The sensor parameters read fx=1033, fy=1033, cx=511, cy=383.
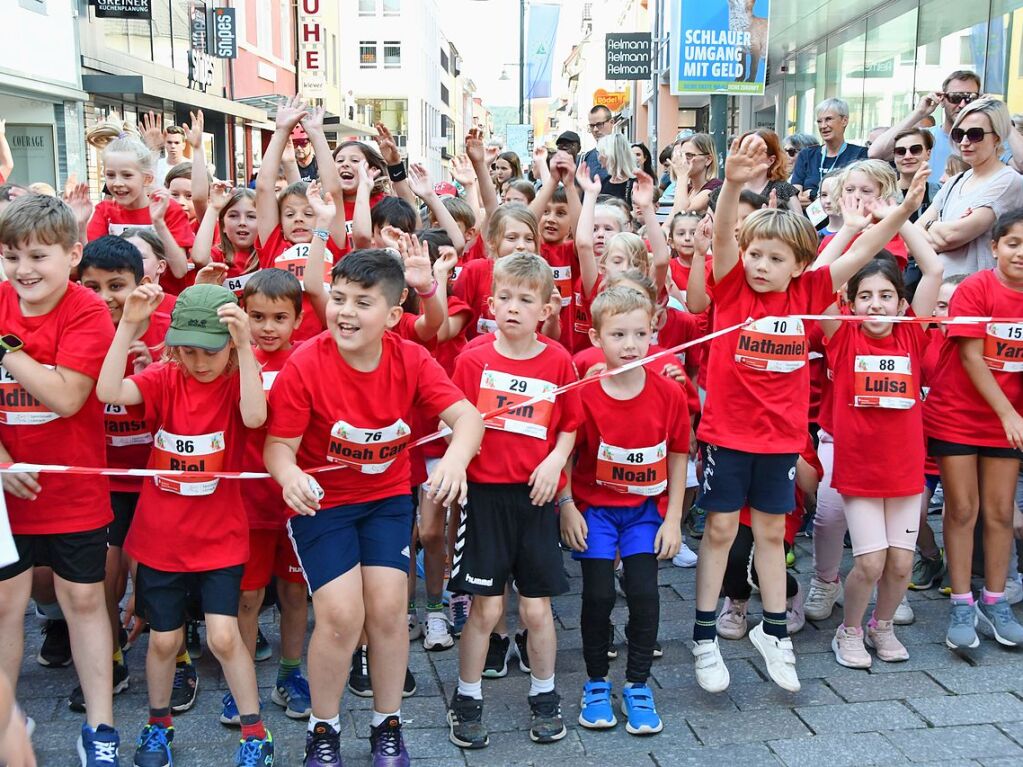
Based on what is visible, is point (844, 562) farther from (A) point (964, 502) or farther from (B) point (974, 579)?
(A) point (964, 502)

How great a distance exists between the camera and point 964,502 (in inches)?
183

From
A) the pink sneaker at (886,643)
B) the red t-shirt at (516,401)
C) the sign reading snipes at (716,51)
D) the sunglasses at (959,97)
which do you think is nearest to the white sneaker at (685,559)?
the pink sneaker at (886,643)

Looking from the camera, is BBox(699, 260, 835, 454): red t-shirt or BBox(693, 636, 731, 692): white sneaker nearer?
BBox(693, 636, 731, 692): white sneaker

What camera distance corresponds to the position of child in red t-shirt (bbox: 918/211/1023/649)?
4535 mm

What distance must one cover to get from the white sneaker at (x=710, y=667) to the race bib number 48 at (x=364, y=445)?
60.3 inches

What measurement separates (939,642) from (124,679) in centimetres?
350

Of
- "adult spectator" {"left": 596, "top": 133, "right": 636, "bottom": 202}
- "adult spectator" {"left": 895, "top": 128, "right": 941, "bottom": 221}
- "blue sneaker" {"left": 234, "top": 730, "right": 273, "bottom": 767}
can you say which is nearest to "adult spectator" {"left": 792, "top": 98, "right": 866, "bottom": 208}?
"adult spectator" {"left": 596, "top": 133, "right": 636, "bottom": 202}

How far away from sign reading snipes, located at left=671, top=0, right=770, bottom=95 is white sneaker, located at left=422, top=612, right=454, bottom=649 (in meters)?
12.1

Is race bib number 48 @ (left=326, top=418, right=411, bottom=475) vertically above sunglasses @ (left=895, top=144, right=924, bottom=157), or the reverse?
sunglasses @ (left=895, top=144, right=924, bottom=157)

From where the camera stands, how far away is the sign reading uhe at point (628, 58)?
67.6 ft

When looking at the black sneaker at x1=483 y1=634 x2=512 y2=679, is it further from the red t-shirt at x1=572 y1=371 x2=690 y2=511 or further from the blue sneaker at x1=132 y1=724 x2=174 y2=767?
the blue sneaker at x1=132 y1=724 x2=174 y2=767

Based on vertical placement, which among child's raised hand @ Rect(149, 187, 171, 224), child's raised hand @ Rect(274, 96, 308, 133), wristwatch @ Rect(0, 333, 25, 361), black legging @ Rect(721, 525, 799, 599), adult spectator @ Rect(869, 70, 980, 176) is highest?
adult spectator @ Rect(869, 70, 980, 176)

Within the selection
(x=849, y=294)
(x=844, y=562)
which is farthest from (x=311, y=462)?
(x=844, y=562)

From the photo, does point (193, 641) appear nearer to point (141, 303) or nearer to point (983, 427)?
point (141, 303)
